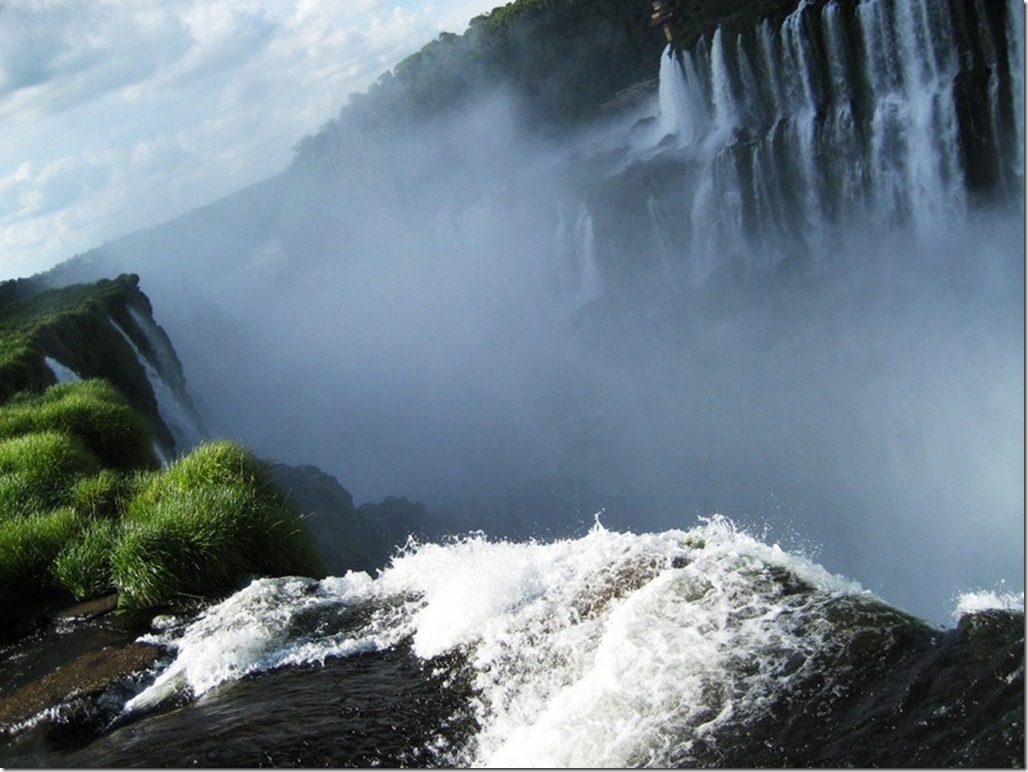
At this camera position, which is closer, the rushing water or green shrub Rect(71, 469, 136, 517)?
the rushing water

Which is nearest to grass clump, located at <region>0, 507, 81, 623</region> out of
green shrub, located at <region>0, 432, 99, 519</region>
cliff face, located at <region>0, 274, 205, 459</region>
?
green shrub, located at <region>0, 432, 99, 519</region>

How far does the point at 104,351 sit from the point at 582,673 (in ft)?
75.4

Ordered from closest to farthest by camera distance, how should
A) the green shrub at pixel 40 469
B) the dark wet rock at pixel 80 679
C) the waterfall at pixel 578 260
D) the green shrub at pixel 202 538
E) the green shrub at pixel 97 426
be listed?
the dark wet rock at pixel 80 679, the green shrub at pixel 202 538, the green shrub at pixel 40 469, the green shrub at pixel 97 426, the waterfall at pixel 578 260

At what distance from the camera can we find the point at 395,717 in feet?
23.3

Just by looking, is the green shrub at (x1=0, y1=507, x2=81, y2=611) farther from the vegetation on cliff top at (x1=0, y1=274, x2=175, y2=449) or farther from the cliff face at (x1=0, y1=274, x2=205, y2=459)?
the vegetation on cliff top at (x1=0, y1=274, x2=175, y2=449)

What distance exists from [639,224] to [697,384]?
9.22 metres

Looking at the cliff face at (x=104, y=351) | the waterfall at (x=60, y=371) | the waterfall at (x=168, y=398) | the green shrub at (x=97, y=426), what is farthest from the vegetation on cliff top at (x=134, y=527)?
the waterfall at (x=168, y=398)

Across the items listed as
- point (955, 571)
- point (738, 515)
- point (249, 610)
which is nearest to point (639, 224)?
point (738, 515)

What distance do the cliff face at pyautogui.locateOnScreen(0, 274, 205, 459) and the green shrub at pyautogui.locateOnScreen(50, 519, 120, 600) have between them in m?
8.09

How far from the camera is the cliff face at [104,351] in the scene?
21531mm

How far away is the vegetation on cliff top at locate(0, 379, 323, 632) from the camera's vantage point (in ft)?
32.8

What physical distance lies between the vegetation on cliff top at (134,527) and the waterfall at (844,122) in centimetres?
2630

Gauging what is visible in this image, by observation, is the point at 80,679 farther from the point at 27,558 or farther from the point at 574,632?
Answer: the point at 574,632

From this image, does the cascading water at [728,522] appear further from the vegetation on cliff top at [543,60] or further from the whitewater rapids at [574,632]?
the vegetation on cliff top at [543,60]
